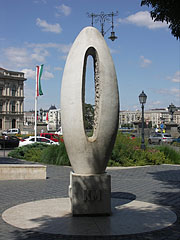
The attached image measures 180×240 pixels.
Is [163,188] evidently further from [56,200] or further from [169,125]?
[169,125]

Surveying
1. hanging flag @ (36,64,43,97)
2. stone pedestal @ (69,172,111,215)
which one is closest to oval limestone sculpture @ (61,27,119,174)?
stone pedestal @ (69,172,111,215)

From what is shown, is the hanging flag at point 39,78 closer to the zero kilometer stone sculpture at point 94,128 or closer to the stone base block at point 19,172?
the stone base block at point 19,172

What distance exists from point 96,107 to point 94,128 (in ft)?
1.45

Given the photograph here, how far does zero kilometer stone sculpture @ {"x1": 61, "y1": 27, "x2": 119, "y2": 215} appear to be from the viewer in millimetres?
6305

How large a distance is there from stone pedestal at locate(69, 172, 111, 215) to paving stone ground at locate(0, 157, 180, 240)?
3.95 feet

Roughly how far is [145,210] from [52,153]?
953cm

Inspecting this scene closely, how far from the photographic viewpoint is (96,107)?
652cm

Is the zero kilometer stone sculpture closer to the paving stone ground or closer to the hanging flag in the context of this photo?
the paving stone ground

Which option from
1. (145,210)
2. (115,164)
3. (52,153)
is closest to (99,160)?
(145,210)

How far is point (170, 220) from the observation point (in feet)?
20.1

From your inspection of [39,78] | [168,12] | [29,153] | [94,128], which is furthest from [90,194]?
[39,78]

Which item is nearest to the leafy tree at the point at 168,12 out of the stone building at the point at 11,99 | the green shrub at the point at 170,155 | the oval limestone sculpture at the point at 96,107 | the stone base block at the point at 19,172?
the oval limestone sculpture at the point at 96,107

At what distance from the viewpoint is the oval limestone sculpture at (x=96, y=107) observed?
633cm

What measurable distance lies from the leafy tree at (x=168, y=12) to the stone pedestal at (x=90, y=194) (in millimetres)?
4096
